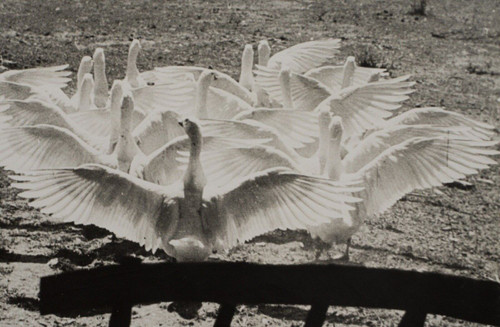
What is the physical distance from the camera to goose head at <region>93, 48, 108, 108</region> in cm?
726

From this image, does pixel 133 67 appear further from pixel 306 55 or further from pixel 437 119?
pixel 437 119

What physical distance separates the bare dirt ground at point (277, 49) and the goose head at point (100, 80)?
1.17 meters

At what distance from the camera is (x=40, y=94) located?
659 centimetres

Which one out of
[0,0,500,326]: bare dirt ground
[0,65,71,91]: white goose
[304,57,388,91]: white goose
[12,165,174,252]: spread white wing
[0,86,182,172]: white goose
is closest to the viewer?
[12,165,174,252]: spread white wing

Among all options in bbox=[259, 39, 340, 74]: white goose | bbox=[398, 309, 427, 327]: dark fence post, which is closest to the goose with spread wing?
bbox=[259, 39, 340, 74]: white goose

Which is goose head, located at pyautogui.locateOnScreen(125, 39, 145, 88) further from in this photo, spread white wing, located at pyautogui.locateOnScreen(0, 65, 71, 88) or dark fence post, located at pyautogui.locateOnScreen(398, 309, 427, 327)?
dark fence post, located at pyautogui.locateOnScreen(398, 309, 427, 327)

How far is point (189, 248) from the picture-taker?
187 inches

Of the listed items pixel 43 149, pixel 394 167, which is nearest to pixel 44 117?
pixel 43 149

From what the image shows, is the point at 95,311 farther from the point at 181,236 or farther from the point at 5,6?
the point at 5,6

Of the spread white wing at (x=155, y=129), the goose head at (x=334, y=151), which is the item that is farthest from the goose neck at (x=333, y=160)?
the spread white wing at (x=155, y=129)

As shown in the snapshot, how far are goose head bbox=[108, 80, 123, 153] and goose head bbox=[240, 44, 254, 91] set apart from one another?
184 centimetres

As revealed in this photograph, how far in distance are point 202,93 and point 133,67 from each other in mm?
1464

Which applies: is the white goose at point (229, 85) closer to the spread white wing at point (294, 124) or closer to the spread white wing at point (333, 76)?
the spread white wing at point (333, 76)

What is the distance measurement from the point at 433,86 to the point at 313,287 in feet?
26.9
